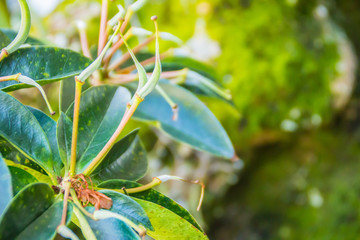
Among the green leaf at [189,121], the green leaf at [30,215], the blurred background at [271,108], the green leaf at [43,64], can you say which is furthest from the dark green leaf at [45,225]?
the blurred background at [271,108]

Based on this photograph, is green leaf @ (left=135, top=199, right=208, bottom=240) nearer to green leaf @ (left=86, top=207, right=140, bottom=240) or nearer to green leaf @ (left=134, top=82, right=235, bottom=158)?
green leaf @ (left=86, top=207, right=140, bottom=240)

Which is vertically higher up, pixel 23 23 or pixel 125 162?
pixel 23 23

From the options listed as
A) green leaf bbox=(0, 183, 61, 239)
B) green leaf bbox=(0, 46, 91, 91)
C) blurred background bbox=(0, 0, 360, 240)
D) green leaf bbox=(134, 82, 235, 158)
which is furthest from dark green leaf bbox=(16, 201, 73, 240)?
blurred background bbox=(0, 0, 360, 240)

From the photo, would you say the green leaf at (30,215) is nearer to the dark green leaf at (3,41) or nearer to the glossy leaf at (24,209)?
the glossy leaf at (24,209)

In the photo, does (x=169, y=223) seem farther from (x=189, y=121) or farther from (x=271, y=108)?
(x=271, y=108)

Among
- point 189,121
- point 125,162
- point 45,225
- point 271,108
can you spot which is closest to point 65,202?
point 45,225
